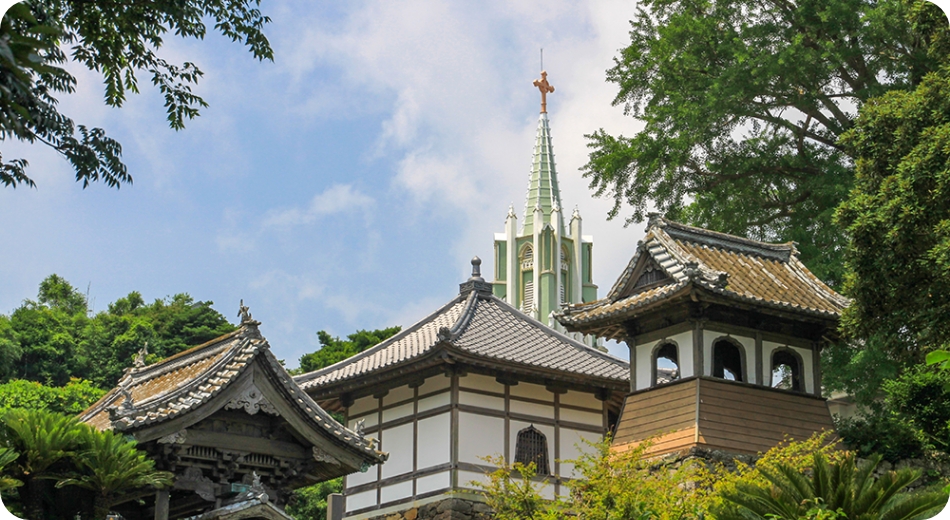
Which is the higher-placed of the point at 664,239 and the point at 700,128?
the point at 700,128

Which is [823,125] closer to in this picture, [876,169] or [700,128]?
[700,128]

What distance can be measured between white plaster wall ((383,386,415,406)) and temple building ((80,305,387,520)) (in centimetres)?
708

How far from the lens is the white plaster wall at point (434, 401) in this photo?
77.4ft

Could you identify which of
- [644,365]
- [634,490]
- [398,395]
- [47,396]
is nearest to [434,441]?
[398,395]

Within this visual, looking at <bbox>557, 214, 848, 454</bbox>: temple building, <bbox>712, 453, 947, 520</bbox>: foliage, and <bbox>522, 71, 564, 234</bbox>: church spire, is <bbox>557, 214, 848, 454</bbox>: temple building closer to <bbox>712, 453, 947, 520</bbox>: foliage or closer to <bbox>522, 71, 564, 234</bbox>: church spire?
<bbox>712, 453, 947, 520</bbox>: foliage

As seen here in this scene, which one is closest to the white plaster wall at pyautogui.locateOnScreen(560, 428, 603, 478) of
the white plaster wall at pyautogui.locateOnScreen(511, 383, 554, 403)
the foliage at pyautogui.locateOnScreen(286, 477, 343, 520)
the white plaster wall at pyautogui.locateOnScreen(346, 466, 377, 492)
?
the white plaster wall at pyautogui.locateOnScreen(511, 383, 554, 403)

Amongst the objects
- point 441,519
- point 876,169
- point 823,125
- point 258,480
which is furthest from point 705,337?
point 823,125

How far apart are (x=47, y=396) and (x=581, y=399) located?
20420 millimetres

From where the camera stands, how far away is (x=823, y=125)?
2781 centimetres

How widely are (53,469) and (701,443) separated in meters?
10.3

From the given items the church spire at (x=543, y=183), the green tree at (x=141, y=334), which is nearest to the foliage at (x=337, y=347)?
the green tree at (x=141, y=334)

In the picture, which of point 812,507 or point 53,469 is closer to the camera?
point 812,507

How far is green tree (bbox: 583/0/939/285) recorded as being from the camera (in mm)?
25750

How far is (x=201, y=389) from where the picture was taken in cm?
1600
